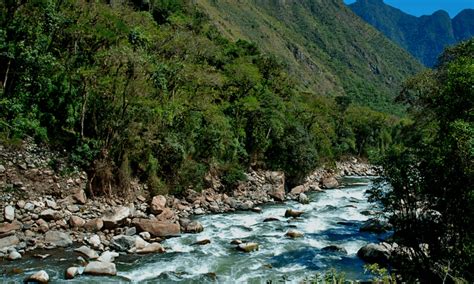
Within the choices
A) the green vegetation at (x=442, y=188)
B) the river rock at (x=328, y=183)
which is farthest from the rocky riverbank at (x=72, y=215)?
the river rock at (x=328, y=183)

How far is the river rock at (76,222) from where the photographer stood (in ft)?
58.4

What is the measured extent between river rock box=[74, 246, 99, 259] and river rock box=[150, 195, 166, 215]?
5793 mm

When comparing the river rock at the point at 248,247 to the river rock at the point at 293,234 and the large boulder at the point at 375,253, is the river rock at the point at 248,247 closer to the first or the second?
the river rock at the point at 293,234

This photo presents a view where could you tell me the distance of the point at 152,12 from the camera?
167 feet

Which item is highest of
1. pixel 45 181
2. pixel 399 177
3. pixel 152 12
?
pixel 152 12

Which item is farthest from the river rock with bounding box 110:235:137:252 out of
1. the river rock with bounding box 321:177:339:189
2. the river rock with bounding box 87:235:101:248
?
the river rock with bounding box 321:177:339:189

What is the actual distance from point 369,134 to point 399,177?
212 ft

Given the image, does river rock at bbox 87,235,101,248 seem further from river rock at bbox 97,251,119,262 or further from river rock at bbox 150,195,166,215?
river rock at bbox 150,195,166,215

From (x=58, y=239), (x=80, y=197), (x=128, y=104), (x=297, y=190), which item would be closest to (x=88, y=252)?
(x=58, y=239)

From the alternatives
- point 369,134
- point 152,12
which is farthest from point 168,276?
point 369,134

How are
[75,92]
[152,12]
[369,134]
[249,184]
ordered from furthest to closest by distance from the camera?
[369,134] → [152,12] → [249,184] → [75,92]

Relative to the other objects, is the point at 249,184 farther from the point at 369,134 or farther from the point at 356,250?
the point at 369,134

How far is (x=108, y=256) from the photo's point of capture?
50.1ft

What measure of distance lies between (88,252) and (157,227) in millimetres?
4112
